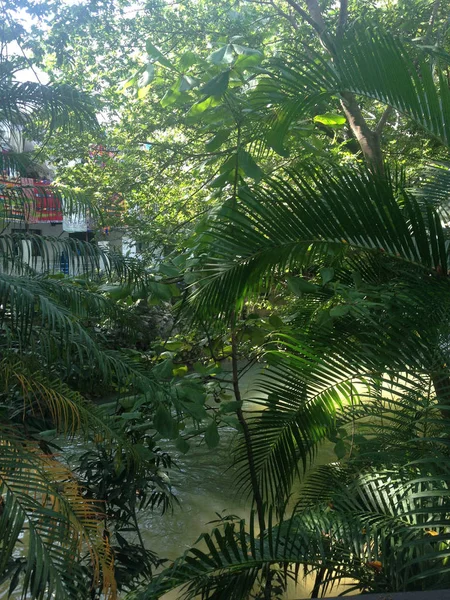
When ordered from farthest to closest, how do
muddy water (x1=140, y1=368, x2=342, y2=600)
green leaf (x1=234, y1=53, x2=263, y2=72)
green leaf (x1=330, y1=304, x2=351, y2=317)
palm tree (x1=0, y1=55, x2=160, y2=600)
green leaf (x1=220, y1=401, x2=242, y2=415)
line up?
1. muddy water (x1=140, y1=368, x2=342, y2=600)
2. green leaf (x1=220, y1=401, x2=242, y2=415)
3. green leaf (x1=234, y1=53, x2=263, y2=72)
4. green leaf (x1=330, y1=304, x2=351, y2=317)
5. palm tree (x1=0, y1=55, x2=160, y2=600)

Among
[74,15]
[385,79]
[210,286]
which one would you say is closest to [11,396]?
[210,286]

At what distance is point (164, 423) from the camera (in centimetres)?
293

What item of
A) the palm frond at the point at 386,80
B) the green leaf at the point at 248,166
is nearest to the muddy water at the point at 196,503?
the green leaf at the point at 248,166

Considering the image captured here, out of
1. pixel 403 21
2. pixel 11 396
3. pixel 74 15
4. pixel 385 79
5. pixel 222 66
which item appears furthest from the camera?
pixel 74 15

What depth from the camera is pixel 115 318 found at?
345 cm

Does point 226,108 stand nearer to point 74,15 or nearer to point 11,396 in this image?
point 11,396

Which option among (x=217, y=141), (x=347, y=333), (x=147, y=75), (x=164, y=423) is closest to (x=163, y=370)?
(x=164, y=423)

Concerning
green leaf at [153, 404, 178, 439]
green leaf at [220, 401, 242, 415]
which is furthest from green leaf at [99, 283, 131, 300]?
green leaf at [220, 401, 242, 415]

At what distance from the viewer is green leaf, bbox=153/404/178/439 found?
2908mm

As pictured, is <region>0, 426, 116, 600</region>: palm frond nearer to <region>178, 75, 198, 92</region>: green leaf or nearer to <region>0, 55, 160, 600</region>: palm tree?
<region>0, 55, 160, 600</region>: palm tree

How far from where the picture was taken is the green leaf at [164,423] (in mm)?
2908

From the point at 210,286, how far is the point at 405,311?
0.86 m

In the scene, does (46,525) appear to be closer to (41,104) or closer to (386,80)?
(386,80)

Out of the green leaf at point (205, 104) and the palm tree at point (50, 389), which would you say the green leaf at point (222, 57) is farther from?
the palm tree at point (50, 389)
